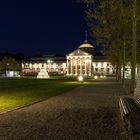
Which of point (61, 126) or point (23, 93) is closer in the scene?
point (61, 126)

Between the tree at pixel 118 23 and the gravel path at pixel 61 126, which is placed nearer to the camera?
the gravel path at pixel 61 126

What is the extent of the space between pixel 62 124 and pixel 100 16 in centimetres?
2228

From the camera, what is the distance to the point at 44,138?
488 inches

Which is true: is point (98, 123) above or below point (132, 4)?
below

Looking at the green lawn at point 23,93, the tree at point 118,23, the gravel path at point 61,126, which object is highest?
the tree at point 118,23

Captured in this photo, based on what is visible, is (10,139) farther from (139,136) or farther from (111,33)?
(111,33)

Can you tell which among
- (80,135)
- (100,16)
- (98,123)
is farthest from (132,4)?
(80,135)

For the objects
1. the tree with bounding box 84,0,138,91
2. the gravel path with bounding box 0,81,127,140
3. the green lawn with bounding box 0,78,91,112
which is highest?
the tree with bounding box 84,0,138,91

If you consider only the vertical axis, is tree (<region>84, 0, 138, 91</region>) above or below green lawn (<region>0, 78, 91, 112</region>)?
above

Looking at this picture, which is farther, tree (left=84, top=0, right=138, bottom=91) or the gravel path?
tree (left=84, top=0, right=138, bottom=91)

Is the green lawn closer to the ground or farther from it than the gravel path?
closer to the ground

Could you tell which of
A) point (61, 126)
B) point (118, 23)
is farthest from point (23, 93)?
point (61, 126)

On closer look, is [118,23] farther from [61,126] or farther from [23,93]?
[61,126]

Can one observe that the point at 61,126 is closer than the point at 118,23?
Yes
